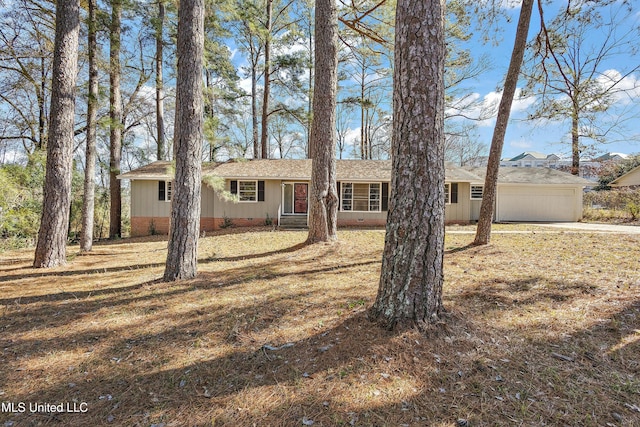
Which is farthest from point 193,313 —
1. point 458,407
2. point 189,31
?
point 189,31

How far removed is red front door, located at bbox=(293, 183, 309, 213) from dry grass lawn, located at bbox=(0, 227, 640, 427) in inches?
430

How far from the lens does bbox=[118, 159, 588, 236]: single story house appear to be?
13.4 metres

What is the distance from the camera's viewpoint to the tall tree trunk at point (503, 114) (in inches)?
260

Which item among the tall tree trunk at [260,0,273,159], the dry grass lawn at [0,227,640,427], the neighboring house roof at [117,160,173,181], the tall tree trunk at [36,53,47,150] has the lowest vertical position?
the dry grass lawn at [0,227,640,427]

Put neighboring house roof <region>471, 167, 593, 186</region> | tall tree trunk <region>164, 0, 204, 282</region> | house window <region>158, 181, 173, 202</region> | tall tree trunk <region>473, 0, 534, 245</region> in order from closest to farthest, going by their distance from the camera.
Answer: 1. tall tree trunk <region>164, 0, 204, 282</region>
2. tall tree trunk <region>473, 0, 534, 245</region>
3. house window <region>158, 181, 173, 202</region>
4. neighboring house roof <region>471, 167, 593, 186</region>

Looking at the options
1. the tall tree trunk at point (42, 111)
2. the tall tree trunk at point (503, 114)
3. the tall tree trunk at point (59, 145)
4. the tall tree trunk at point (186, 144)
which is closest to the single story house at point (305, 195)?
the tall tree trunk at point (42, 111)

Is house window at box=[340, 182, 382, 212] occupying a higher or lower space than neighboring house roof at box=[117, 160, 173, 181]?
lower

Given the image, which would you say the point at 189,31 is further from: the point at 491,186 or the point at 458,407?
the point at 491,186

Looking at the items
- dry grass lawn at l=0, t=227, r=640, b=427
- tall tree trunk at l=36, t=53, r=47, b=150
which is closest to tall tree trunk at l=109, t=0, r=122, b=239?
tall tree trunk at l=36, t=53, r=47, b=150

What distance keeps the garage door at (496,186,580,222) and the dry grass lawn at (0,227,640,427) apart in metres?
12.1

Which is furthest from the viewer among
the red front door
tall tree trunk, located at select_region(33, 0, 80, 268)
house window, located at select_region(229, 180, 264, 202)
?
the red front door

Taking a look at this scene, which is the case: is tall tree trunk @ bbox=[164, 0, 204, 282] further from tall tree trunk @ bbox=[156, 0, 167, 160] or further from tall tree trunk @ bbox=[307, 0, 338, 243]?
tall tree trunk @ bbox=[156, 0, 167, 160]

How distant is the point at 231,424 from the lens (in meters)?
1.81

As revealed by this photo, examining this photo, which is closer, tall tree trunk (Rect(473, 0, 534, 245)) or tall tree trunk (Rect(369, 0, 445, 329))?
tall tree trunk (Rect(369, 0, 445, 329))
